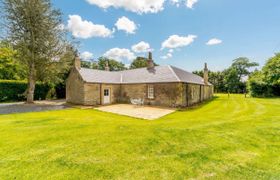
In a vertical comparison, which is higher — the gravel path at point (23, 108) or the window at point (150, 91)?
the window at point (150, 91)

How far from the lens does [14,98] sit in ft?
64.2

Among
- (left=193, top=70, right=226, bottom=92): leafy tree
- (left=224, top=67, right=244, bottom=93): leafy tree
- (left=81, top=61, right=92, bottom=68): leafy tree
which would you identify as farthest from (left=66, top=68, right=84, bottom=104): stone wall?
(left=224, top=67, right=244, bottom=93): leafy tree

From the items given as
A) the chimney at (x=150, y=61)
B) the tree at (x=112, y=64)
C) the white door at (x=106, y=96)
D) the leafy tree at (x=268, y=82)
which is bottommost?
the white door at (x=106, y=96)

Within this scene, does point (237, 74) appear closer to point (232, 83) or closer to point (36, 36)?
point (232, 83)

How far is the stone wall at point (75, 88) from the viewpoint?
16.6 meters

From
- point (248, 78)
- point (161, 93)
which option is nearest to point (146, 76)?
point (161, 93)

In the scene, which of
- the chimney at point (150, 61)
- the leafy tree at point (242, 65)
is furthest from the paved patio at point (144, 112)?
the leafy tree at point (242, 65)

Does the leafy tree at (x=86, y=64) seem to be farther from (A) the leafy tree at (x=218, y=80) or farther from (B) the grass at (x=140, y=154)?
(A) the leafy tree at (x=218, y=80)

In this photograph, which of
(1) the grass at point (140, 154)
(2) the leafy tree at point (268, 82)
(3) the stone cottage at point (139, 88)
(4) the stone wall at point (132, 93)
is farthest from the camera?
(2) the leafy tree at point (268, 82)

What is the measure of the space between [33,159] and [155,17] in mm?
16530

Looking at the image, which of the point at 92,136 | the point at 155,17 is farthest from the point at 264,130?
the point at 155,17

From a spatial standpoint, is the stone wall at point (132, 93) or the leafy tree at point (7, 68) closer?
the stone wall at point (132, 93)

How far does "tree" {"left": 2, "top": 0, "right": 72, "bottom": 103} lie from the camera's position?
1584 cm

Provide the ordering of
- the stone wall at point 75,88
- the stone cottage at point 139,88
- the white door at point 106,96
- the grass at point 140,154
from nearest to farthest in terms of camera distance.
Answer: the grass at point 140,154
the stone cottage at point 139,88
the stone wall at point 75,88
the white door at point 106,96
